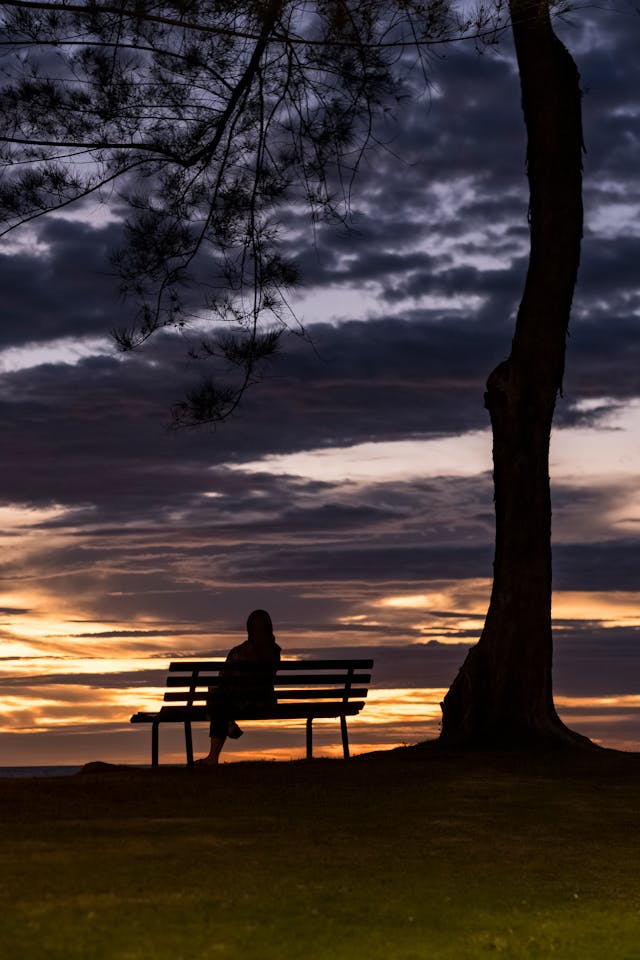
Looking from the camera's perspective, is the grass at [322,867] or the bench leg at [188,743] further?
the bench leg at [188,743]

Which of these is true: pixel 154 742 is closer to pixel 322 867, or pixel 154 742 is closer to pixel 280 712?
pixel 280 712

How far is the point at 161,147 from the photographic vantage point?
14273 mm

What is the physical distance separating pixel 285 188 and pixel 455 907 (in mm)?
10248

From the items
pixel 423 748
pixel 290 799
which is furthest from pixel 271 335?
pixel 290 799

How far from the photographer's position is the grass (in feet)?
17.7

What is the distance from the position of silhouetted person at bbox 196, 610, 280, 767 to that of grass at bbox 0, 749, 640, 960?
1.64m

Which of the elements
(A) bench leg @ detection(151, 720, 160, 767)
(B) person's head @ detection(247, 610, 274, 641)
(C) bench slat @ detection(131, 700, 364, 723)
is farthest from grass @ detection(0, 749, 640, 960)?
(B) person's head @ detection(247, 610, 274, 641)

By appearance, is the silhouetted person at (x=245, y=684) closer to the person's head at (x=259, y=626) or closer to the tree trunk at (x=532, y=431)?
the person's head at (x=259, y=626)

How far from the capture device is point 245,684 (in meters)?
13.2

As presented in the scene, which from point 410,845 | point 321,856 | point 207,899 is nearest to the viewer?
point 207,899

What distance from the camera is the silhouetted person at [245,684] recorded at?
13203 mm

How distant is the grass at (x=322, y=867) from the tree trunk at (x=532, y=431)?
2172mm

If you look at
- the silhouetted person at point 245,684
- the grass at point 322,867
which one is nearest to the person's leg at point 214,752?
the silhouetted person at point 245,684

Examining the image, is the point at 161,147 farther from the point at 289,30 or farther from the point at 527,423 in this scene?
the point at 527,423
